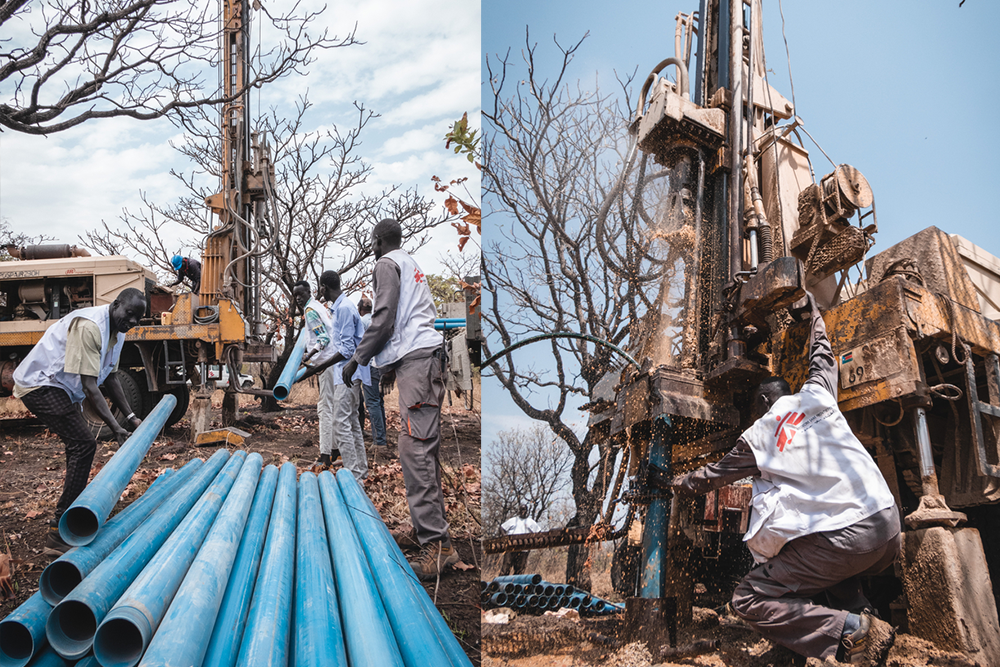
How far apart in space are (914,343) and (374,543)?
8.63 feet

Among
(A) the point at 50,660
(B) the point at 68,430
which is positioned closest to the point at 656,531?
(A) the point at 50,660

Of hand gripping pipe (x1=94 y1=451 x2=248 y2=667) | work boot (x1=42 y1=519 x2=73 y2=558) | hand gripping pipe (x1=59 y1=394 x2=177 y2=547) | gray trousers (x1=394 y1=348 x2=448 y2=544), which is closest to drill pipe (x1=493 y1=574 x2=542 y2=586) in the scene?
gray trousers (x1=394 y1=348 x2=448 y2=544)

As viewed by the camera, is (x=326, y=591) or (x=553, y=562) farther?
(x=553, y=562)

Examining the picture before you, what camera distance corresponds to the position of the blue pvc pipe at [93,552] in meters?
2.38

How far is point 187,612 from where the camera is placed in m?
1.94

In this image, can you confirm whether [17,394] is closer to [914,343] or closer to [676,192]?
[676,192]

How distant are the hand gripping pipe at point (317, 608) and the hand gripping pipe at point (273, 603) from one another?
0.04 m

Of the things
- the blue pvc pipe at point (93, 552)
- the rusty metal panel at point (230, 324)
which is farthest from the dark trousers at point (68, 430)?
the rusty metal panel at point (230, 324)

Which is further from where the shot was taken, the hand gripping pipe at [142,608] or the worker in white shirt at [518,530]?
the worker in white shirt at [518,530]

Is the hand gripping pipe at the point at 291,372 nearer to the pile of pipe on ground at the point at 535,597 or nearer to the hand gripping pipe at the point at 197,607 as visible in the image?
the pile of pipe on ground at the point at 535,597

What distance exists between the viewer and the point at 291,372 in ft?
19.4

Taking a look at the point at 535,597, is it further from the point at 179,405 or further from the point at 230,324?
the point at 179,405

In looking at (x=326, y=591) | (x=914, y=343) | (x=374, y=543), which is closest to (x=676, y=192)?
(x=914, y=343)

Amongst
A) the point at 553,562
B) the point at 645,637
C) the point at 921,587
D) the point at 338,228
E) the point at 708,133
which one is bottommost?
the point at 553,562
